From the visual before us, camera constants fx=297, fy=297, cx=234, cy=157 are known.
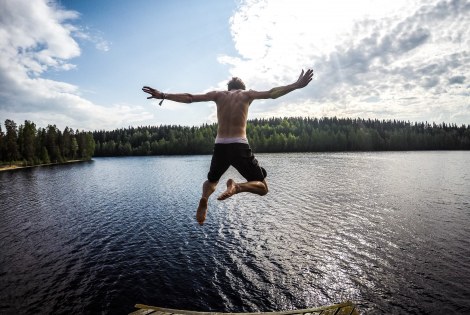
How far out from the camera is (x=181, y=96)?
6.52 m

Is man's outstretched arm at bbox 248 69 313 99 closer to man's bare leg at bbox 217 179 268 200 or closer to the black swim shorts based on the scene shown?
the black swim shorts

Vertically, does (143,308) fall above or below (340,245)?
above

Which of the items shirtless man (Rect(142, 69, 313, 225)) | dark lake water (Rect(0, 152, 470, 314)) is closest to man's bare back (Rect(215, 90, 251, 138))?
shirtless man (Rect(142, 69, 313, 225))

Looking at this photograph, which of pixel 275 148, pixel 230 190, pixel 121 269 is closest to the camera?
pixel 230 190

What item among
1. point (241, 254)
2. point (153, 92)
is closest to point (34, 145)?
point (241, 254)

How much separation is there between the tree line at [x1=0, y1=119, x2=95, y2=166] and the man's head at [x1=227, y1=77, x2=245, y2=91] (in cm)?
14403

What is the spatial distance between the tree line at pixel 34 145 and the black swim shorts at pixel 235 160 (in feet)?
473

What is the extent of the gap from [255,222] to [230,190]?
28633 millimetres

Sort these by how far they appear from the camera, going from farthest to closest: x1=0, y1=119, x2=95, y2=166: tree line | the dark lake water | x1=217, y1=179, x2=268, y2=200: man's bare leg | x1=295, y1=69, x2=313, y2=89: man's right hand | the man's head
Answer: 1. x1=0, y1=119, x2=95, y2=166: tree line
2. the dark lake water
3. the man's head
4. x1=217, y1=179, x2=268, y2=200: man's bare leg
5. x1=295, y1=69, x2=313, y2=89: man's right hand

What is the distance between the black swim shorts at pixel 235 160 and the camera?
6.30 meters

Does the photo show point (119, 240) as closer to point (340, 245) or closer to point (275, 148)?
point (340, 245)

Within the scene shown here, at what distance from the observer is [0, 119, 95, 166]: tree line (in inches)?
4764

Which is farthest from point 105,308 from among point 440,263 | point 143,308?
point 440,263

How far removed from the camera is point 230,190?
6086 millimetres
